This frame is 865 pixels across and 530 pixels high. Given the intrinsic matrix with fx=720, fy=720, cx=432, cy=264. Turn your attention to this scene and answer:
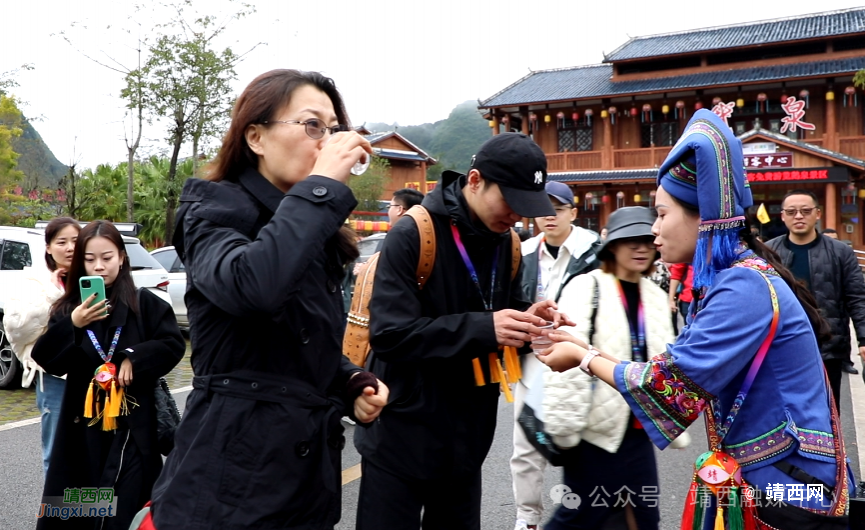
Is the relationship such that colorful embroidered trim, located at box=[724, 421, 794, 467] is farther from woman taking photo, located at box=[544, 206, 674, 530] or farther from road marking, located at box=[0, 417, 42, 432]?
road marking, located at box=[0, 417, 42, 432]

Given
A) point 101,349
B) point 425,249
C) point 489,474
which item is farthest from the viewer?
point 489,474

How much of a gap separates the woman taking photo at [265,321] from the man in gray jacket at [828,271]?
4.55m

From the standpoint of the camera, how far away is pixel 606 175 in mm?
25656

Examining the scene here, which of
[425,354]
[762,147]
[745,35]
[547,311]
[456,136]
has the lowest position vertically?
[425,354]

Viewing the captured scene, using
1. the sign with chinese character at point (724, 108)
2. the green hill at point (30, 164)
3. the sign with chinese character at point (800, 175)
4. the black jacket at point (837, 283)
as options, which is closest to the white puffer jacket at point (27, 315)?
the black jacket at point (837, 283)

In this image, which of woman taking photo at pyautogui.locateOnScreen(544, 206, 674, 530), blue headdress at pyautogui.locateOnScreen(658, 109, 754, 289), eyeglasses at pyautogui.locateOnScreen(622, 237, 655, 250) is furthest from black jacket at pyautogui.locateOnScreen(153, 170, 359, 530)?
eyeglasses at pyautogui.locateOnScreen(622, 237, 655, 250)

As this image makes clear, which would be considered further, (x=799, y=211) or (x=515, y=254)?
(x=799, y=211)

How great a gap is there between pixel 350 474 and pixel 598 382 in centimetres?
269

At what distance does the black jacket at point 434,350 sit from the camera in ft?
7.68

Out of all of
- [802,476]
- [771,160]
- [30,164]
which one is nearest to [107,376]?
[802,476]

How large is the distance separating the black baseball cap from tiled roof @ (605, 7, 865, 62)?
25645 mm

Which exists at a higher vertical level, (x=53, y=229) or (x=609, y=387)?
(x=53, y=229)

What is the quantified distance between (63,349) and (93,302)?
27 centimetres

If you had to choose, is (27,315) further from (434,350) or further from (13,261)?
(13,261)
